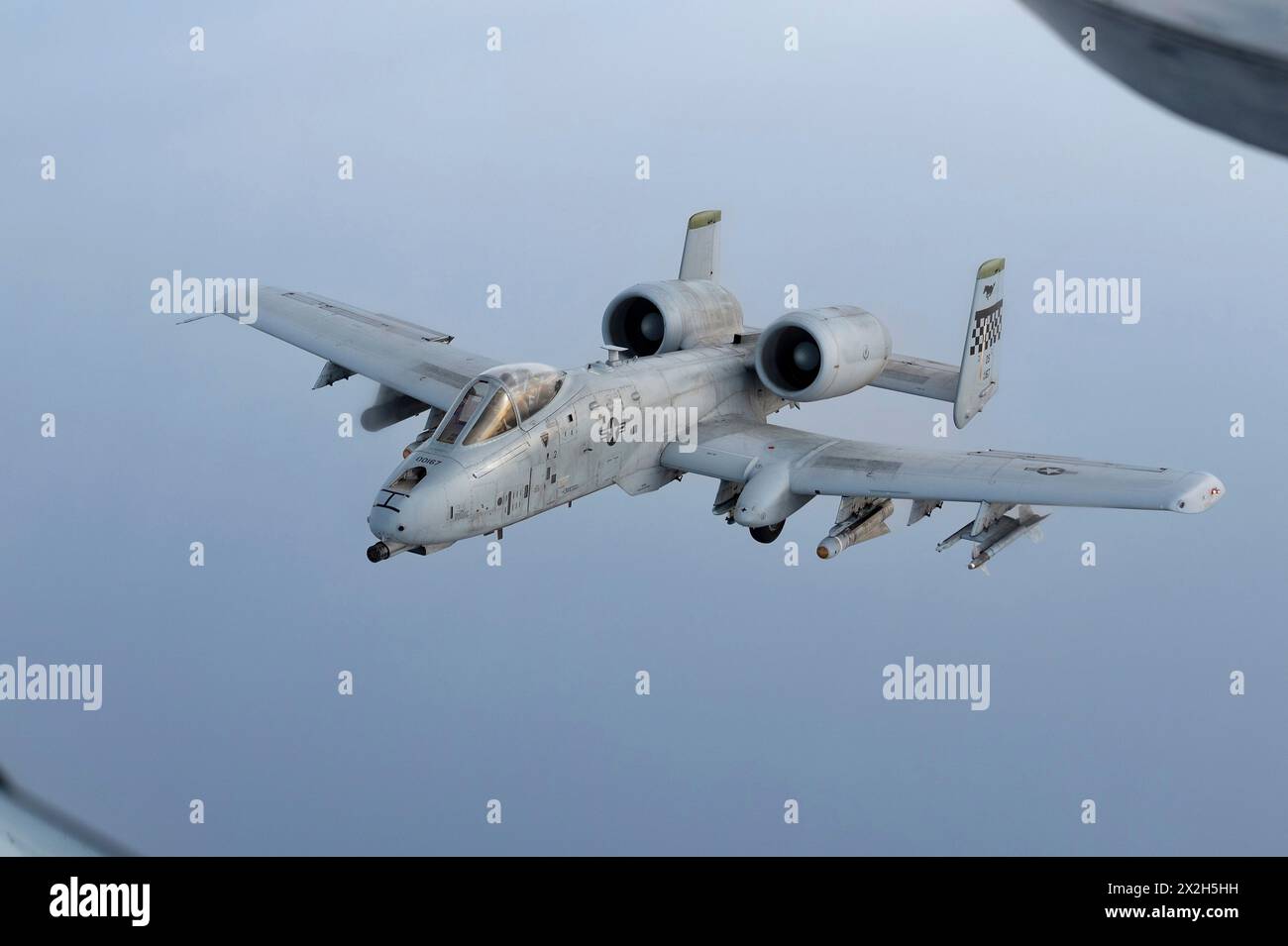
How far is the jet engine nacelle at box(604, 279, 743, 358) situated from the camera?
1199cm

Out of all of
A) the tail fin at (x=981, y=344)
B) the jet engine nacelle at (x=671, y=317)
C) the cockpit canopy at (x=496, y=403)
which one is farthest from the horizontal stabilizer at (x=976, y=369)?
the cockpit canopy at (x=496, y=403)

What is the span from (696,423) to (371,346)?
3140 millimetres

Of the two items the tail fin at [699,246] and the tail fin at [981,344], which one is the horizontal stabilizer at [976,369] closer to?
the tail fin at [981,344]

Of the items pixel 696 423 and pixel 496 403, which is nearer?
pixel 496 403

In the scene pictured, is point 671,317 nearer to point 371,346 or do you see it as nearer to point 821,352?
point 821,352

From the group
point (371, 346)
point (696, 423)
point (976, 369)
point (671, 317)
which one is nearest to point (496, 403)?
point (696, 423)

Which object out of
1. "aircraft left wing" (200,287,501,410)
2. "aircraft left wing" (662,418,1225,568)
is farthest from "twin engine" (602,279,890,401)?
"aircraft left wing" (200,287,501,410)

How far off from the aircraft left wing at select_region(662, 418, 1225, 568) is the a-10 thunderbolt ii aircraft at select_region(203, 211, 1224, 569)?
14 mm

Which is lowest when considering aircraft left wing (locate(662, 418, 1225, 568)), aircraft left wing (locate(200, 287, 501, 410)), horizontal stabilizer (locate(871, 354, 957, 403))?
aircraft left wing (locate(662, 418, 1225, 568))

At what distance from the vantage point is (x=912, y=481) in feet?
32.7

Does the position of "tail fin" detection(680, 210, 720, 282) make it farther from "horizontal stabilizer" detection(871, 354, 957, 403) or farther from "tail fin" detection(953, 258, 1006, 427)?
"tail fin" detection(953, 258, 1006, 427)

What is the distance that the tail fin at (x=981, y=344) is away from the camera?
427 inches

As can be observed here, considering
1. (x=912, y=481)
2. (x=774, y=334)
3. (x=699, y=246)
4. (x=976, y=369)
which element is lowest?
(x=912, y=481)

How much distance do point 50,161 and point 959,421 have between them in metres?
7.25
